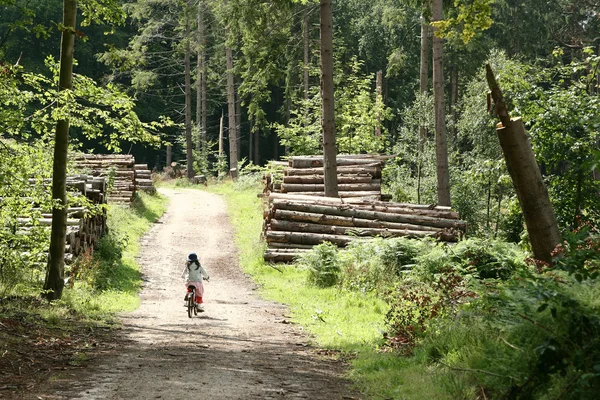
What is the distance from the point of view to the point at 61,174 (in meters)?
13.2

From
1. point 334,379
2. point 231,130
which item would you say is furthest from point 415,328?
point 231,130

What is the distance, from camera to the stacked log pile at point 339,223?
1997 cm

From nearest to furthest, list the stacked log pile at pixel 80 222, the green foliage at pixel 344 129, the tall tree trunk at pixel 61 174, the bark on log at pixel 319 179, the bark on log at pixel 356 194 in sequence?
the tall tree trunk at pixel 61 174 < the stacked log pile at pixel 80 222 < the bark on log at pixel 356 194 < the bark on log at pixel 319 179 < the green foliage at pixel 344 129

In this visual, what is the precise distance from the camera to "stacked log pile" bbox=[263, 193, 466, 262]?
1997 cm

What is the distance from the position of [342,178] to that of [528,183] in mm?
16924

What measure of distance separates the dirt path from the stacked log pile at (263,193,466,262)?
1607 millimetres

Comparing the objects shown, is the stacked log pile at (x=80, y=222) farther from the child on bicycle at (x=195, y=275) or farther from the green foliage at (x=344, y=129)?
the green foliage at (x=344, y=129)

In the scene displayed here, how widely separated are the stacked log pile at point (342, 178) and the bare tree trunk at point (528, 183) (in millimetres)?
14986

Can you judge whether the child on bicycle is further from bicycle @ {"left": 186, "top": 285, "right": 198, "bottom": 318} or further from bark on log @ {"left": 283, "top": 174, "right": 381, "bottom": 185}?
bark on log @ {"left": 283, "top": 174, "right": 381, "bottom": 185}

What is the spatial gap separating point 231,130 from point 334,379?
35.5 m

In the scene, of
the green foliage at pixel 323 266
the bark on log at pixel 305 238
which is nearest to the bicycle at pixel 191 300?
the green foliage at pixel 323 266

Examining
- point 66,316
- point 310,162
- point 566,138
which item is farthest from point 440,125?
point 66,316

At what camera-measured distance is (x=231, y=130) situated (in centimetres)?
4397

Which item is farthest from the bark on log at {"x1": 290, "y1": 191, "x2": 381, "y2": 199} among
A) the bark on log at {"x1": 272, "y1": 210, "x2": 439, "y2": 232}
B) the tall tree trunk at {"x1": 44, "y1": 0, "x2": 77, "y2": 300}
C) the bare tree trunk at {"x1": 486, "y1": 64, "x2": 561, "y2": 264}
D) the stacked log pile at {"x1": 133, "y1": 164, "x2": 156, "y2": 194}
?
the bare tree trunk at {"x1": 486, "y1": 64, "x2": 561, "y2": 264}
